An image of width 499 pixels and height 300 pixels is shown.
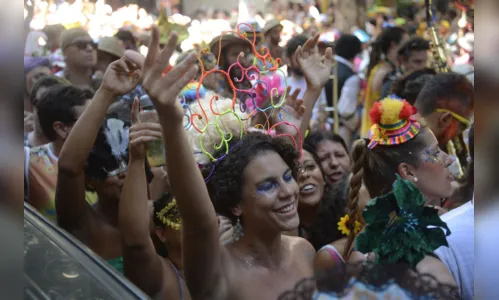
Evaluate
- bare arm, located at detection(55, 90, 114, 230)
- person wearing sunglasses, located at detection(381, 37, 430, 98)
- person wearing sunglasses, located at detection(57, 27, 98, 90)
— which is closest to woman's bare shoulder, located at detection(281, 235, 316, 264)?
bare arm, located at detection(55, 90, 114, 230)

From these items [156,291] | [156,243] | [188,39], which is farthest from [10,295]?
[188,39]

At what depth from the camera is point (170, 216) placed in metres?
2.96

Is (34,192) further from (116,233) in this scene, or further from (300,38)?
(300,38)

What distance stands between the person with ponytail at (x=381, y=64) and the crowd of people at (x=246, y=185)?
272cm

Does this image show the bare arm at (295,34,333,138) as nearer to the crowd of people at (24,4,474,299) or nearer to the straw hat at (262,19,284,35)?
the crowd of people at (24,4,474,299)

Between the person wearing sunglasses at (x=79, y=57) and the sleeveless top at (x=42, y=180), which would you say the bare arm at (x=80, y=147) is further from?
the person wearing sunglasses at (x=79, y=57)

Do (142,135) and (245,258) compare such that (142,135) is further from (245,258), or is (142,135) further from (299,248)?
(299,248)

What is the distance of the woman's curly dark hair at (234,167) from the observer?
2.49 m

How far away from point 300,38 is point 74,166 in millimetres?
4093

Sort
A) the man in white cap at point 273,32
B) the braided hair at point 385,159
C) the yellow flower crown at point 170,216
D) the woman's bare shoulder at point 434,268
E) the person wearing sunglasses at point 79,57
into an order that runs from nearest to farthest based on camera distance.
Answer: the woman's bare shoulder at point 434,268 < the yellow flower crown at point 170,216 < the braided hair at point 385,159 < the person wearing sunglasses at point 79,57 < the man in white cap at point 273,32

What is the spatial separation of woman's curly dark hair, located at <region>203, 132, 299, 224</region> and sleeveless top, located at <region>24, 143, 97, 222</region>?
1.13 m

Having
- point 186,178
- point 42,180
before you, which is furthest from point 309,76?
point 186,178

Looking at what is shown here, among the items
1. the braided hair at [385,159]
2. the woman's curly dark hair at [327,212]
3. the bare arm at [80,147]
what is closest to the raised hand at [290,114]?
the braided hair at [385,159]

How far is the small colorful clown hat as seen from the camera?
3.25 m
